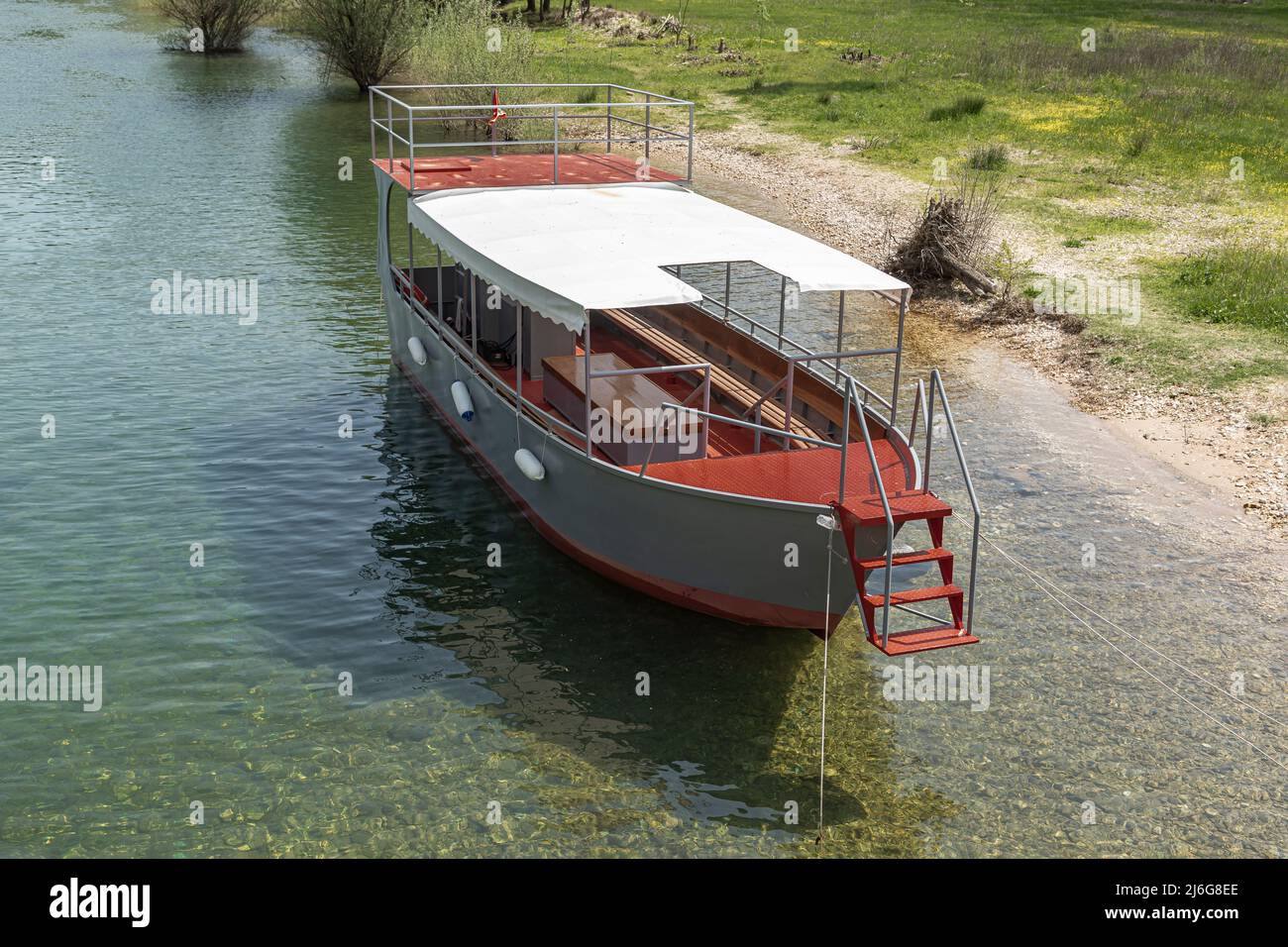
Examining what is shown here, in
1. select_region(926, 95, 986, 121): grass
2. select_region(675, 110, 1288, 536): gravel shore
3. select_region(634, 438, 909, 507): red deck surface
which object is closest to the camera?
select_region(634, 438, 909, 507): red deck surface

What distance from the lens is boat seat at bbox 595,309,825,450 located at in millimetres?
14148

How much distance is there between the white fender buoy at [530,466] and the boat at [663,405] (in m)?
0.03

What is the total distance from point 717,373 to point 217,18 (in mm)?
47225

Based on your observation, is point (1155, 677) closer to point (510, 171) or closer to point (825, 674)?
point (825, 674)

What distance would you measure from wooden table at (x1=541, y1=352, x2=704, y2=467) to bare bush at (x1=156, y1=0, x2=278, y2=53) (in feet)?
149

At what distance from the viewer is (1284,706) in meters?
11.9

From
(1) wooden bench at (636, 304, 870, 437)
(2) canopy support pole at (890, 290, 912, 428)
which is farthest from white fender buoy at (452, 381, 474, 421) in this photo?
(2) canopy support pole at (890, 290, 912, 428)

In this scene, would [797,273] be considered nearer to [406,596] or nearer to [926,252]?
[406,596]

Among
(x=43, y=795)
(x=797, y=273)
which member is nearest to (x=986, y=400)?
(x=797, y=273)

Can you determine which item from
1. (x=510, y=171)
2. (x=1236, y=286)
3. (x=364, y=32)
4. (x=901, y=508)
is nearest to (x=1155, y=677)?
(x=901, y=508)

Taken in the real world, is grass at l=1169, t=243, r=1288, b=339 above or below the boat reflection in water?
above

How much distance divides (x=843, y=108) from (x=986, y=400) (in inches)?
933

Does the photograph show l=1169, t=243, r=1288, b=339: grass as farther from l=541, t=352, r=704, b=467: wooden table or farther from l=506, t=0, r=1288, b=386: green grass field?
l=541, t=352, r=704, b=467: wooden table
